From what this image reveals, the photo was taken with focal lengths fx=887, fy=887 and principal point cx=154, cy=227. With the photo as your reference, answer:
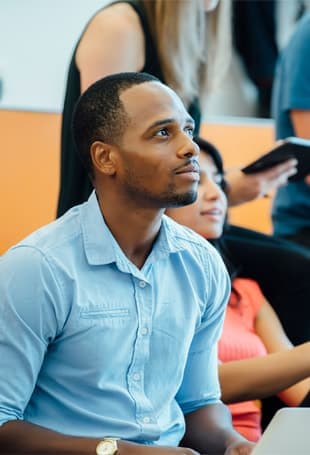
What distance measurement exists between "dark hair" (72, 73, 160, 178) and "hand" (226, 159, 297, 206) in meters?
0.74

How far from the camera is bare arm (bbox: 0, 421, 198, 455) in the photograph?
1.19m

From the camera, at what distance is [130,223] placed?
1.31 metres


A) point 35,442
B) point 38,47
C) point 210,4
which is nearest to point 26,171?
point 210,4

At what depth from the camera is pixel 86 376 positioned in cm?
125

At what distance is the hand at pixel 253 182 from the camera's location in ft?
6.74

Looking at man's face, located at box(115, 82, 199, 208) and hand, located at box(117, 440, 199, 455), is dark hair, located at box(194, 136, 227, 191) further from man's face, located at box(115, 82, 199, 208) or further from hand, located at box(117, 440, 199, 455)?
hand, located at box(117, 440, 199, 455)

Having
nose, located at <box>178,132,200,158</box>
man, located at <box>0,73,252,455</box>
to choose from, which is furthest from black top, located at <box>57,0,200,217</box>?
nose, located at <box>178,132,200,158</box>

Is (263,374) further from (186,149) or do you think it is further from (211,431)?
(186,149)

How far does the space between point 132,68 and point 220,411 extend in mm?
700

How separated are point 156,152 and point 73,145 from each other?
494 mm

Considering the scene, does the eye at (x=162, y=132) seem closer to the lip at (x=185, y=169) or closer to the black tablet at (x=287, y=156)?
the lip at (x=185, y=169)

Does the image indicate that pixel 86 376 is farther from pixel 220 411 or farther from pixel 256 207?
pixel 256 207

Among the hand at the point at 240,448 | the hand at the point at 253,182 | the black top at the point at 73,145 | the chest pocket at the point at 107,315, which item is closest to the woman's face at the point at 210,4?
the black top at the point at 73,145

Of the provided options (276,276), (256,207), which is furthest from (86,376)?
(256,207)
